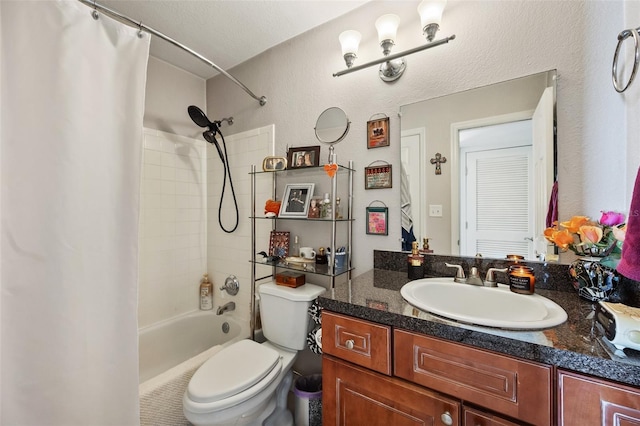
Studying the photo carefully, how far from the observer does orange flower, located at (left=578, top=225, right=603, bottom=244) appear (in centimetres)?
86

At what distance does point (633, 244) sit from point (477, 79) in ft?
2.87

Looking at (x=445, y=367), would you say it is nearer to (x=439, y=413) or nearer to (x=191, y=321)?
(x=439, y=413)

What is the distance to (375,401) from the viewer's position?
0.86 metres

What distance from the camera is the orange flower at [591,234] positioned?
86 centimetres

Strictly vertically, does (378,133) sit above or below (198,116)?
below

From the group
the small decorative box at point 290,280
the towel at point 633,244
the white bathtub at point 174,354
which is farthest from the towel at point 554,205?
the white bathtub at point 174,354

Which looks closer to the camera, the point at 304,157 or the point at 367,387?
the point at 367,387

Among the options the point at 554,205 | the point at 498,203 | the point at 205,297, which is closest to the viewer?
the point at 554,205

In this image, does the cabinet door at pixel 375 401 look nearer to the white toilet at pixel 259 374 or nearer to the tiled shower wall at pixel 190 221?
the white toilet at pixel 259 374

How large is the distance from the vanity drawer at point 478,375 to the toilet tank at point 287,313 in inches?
27.1

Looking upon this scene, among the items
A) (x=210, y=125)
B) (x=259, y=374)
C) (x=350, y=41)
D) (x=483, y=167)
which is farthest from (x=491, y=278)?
(x=210, y=125)

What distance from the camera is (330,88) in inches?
62.8

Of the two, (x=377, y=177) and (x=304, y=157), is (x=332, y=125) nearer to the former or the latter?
(x=304, y=157)

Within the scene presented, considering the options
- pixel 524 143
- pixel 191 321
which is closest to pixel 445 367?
pixel 524 143
